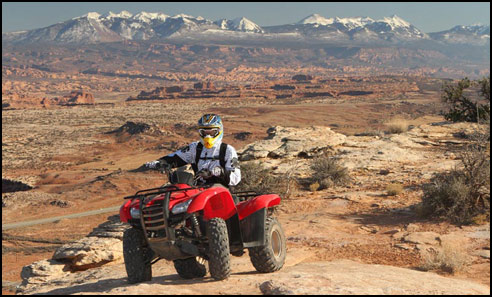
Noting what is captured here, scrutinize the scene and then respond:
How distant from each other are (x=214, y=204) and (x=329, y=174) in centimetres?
934

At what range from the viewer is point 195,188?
19.4 feet


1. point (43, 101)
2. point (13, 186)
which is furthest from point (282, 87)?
point (13, 186)

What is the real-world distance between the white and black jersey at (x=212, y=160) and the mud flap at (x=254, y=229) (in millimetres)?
485

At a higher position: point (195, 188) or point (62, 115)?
point (195, 188)

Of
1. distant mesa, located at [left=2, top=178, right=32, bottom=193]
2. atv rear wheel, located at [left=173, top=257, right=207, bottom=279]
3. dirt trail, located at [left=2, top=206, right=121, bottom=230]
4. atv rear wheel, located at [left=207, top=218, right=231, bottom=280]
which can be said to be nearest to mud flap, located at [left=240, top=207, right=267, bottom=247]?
atv rear wheel, located at [left=207, top=218, right=231, bottom=280]

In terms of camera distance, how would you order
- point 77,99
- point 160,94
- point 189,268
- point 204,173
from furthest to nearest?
1. point 160,94
2. point 77,99
3. point 189,268
4. point 204,173

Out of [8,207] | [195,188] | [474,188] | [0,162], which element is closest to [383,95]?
[0,162]

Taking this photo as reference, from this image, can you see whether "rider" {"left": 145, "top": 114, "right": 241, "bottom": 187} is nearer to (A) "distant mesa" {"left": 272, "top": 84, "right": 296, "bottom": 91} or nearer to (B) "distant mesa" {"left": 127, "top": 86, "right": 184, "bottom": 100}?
(B) "distant mesa" {"left": 127, "top": 86, "right": 184, "bottom": 100}

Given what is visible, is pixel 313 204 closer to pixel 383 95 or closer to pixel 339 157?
pixel 339 157

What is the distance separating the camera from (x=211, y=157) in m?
6.47

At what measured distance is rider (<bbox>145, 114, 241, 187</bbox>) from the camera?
250 inches

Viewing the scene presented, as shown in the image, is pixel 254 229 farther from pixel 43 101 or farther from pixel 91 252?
pixel 43 101

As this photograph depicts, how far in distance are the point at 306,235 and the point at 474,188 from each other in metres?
3.86

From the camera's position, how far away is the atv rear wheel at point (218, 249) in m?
5.63
